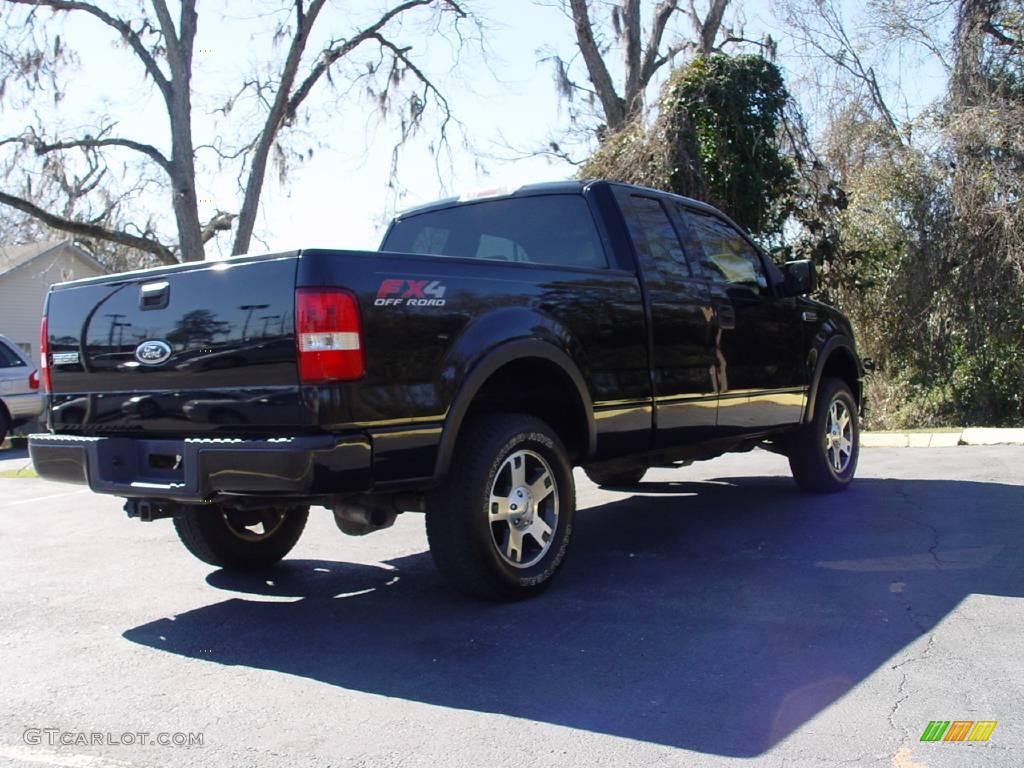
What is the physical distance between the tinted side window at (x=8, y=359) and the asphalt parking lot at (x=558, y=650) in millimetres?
9302

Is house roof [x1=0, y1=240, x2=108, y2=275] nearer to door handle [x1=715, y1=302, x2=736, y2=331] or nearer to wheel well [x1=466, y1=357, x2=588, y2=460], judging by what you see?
door handle [x1=715, y1=302, x2=736, y2=331]

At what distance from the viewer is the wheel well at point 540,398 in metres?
4.92

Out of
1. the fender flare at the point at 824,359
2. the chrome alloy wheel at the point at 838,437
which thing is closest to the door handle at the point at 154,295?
the fender flare at the point at 824,359

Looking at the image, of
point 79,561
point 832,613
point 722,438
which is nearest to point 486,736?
point 832,613

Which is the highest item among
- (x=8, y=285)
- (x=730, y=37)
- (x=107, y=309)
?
(x=730, y=37)

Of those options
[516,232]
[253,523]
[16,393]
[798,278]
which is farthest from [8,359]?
[798,278]

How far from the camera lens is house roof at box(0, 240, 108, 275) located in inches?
1261

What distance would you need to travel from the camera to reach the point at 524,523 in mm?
4766

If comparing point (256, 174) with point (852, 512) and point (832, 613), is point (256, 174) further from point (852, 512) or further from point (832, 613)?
point (832, 613)

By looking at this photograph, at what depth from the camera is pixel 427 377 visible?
4223 mm

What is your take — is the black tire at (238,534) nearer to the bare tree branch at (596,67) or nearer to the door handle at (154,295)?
the door handle at (154,295)

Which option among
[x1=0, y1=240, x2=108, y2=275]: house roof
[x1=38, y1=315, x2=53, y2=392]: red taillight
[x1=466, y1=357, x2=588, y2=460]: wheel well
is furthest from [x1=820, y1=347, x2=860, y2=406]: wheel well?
[x1=0, y1=240, x2=108, y2=275]: house roof

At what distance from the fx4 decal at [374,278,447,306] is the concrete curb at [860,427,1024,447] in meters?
8.35

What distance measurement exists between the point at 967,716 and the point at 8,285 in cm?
3448
